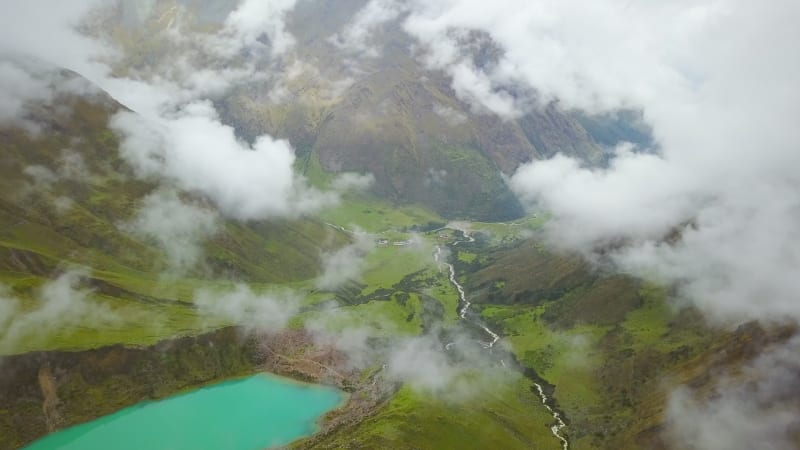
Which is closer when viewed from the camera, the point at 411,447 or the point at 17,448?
the point at 17,448

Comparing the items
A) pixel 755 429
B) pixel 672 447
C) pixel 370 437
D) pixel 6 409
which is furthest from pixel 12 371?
pixel 755 429

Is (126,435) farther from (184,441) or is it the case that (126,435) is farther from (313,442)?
(313,442)

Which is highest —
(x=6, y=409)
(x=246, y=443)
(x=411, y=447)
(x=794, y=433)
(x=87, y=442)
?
(x=6, y=409)

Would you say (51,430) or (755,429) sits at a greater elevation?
(51,430)

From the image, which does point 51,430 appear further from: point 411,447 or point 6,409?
point 411,447

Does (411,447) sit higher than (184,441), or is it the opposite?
(184,441)

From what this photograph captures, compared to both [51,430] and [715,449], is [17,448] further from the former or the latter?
[715,449]

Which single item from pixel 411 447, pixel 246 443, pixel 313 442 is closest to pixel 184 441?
pixel 246 443

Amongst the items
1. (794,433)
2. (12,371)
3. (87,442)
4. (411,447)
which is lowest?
(794,433)
